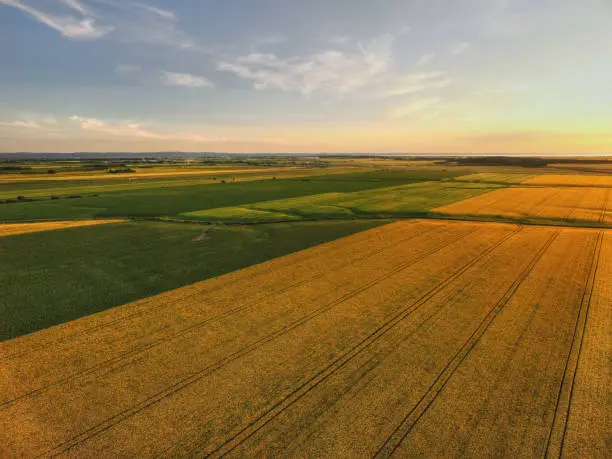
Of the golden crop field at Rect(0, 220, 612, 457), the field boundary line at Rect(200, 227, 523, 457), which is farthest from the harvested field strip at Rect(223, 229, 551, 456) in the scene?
the field boundary line at Rect(200, 227, 523, 457)

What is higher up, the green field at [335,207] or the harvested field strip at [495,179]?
the harvested field strip at [495,179]

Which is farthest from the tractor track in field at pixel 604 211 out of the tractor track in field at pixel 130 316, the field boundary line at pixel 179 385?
the tractor track in field at pixel 130 316

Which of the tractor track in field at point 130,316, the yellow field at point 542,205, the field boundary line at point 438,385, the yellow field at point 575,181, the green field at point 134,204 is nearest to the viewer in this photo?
the field boundary line at point 438,385

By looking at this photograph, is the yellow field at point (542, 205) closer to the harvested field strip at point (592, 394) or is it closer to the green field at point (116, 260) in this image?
the green field at point (116, 260)

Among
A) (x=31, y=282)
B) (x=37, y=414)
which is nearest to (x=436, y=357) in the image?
(x=37, y=414)

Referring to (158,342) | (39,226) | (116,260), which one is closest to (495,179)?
(116,260)

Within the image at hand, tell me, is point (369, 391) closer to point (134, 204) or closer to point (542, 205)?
point (542, 205)
